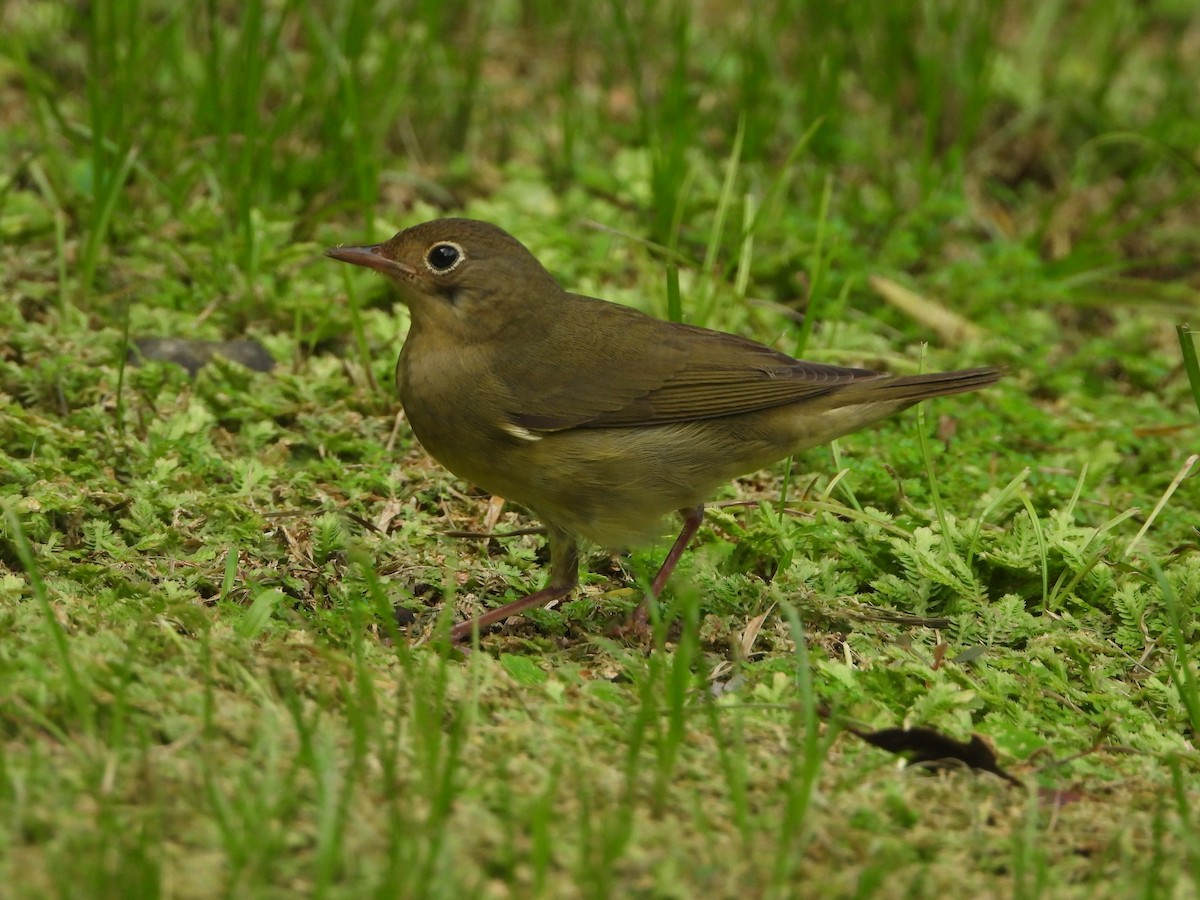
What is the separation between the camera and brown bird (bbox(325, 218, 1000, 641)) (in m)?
4.79

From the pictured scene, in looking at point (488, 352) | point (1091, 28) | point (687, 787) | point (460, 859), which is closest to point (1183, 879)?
point (687, 787)

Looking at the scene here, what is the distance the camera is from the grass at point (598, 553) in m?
3.32

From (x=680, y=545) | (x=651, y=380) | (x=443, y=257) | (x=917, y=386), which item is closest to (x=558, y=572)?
(x=680, y=545)

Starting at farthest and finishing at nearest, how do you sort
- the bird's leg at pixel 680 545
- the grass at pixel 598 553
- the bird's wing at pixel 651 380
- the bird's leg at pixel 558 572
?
the bird's leg at pixel 680 545, the bird's wing at pixel 651 380, the bird's leg at pixel 558 572, the grass at pixel 598 553

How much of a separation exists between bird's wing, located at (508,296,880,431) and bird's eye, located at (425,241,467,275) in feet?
1.31

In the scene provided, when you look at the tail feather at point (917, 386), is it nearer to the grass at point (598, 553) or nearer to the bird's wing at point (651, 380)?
the bird's wing at point (651, 380)

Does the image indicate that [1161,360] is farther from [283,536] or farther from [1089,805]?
[283,536]

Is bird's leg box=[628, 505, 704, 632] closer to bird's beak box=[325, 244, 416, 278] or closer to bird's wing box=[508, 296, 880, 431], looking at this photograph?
bird's wing box=[508, 296, 880, 431]

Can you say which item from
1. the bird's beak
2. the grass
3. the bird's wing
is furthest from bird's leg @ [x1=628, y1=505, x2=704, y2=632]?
the bird's beak

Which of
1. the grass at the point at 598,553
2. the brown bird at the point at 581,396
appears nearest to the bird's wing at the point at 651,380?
the brown bird at the point at 581,396

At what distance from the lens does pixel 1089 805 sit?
382cm

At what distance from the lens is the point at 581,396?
4930 mm

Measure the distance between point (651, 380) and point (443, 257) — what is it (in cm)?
81

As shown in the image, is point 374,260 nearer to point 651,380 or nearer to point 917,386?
point 651,380
